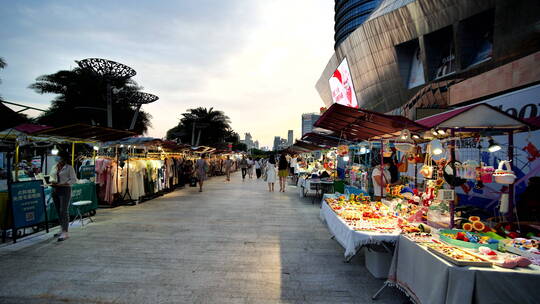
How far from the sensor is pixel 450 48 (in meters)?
18.1

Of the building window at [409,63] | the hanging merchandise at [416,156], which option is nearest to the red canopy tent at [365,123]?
the hanging merchandise at [416,156]

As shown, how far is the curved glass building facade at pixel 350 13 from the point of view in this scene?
65.5m

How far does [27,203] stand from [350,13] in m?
78.6

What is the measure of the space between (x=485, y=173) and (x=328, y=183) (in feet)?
24.0

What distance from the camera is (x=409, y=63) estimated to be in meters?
21.7

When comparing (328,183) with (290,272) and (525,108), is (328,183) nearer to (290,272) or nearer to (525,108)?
(525,108)

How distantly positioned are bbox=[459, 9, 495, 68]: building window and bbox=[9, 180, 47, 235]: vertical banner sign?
764 inches

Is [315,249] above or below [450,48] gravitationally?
below

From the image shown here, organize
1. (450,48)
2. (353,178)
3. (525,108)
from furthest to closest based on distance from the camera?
1. (450,48)
2. (353,178)
3. (525,108)

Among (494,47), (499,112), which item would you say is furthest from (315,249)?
(494,47)

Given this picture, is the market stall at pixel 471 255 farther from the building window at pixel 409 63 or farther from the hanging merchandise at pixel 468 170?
the building window at pixel 409 63

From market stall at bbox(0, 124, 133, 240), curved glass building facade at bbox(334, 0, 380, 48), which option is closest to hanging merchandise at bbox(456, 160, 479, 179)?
market stall at bbox(0, 124, 133, 240)

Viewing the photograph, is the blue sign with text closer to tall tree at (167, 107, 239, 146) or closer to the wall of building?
the wall of building

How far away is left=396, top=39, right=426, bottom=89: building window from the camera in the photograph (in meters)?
21.1
